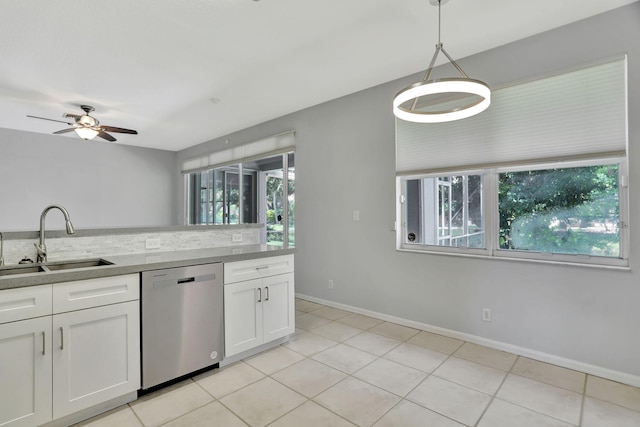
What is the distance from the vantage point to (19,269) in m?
1.92

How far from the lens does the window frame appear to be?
7.52ft

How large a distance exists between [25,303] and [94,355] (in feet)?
1.55

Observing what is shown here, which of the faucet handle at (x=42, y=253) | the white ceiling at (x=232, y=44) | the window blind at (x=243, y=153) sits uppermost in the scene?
the white ceiling at (x=232, y=44)

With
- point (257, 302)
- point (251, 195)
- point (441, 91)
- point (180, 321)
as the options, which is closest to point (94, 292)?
point (180, 321)

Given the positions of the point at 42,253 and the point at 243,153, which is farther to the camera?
the point at 243,153

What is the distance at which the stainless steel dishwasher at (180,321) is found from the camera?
6.79 feet

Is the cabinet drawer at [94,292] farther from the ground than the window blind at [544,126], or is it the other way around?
the window blind at [544,126]

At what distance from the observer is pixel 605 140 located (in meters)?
2.33


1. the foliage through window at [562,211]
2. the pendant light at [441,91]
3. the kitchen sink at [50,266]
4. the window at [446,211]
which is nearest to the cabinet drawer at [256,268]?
the kitchen sink at [50,266]

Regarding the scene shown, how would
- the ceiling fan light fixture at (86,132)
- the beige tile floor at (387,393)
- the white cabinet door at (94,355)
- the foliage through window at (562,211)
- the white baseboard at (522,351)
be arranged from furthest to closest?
1. the ceiling fan light fixture at (86,132)
2. the foliage through window at (562,211)
3. the white baseboard at (522,351)
4. the beige tile floor at (387,393)
5. the white cabinet door at (94,355)

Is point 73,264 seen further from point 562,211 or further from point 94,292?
point 562,211

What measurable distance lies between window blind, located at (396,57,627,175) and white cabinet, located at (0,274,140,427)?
9.65ft

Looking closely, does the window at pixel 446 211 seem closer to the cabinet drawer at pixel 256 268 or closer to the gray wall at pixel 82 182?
the cabinet drawer at pixel 256 268

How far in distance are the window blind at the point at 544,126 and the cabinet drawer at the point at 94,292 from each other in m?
2.81
